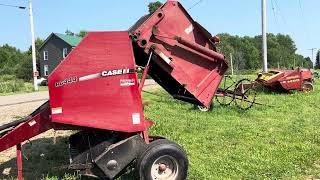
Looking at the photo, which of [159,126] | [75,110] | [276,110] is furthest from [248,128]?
[75,110]

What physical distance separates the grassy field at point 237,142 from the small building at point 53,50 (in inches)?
2217

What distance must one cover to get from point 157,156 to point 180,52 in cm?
179

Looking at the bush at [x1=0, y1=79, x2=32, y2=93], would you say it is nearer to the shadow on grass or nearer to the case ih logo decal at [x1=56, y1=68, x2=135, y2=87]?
the shadow on grass

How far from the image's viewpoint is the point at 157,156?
6.68 meters

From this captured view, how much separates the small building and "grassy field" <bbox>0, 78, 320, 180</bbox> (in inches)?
2217

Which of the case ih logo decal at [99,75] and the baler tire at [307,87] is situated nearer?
the case ih logo decal at [99,75]

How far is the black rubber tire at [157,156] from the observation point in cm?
660

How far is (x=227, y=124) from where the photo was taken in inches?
471

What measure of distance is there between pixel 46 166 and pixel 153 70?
2.40 meters

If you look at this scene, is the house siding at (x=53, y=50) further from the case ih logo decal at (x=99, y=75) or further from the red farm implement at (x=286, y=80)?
the case ih logo decal at (x=99, y=75)

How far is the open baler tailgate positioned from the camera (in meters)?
7.36

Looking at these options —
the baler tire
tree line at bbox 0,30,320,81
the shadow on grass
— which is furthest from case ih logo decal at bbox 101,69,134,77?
tree line at bbox 0,30,320,81

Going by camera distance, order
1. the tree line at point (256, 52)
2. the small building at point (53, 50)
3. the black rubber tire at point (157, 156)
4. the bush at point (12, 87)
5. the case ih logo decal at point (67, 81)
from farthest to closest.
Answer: the tree line at point (256, 52) → the small building at point (53, 50) → the bush at point (12, 87) → the black rubber tire at point (157, 156) → the case ih logo decal at point (67, 81)

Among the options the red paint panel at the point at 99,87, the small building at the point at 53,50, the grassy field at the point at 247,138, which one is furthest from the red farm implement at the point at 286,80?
the small building at the point at 53,50
